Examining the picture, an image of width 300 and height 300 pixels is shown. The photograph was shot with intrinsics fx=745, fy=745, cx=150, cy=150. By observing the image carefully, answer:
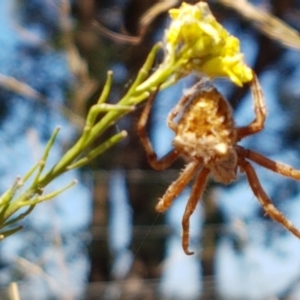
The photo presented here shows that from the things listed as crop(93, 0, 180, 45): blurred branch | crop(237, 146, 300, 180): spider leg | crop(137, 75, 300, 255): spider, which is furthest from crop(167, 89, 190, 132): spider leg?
crop(93, 0, 180, 45): blurred branch

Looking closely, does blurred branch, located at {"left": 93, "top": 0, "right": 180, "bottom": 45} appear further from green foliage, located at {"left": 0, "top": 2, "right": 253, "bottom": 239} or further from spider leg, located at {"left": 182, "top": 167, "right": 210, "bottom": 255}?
green foliage, located at {"left": 0, "top": 2, "right": 253, "bottom": 239}

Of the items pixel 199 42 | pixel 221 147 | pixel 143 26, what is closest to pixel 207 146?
pixel 221 147

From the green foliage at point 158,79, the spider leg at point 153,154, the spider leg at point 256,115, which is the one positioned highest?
the green foliage at point 158,79

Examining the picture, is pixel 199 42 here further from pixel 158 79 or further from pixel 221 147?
pixel 221 147

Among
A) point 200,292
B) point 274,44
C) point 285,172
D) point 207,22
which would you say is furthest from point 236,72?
point 274,44

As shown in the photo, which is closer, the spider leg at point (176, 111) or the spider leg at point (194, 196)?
the spider leg at point (176, 111)

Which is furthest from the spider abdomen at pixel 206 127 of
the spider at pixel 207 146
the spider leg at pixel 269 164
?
the spider leg at pixel 269 164

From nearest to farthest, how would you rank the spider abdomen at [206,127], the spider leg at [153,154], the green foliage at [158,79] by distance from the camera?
the green foliage at [158,79], the spider abdomen at [206,127], the spider leg at [153,154]

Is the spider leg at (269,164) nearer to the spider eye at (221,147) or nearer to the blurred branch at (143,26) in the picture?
the spider eye at (221,147)
